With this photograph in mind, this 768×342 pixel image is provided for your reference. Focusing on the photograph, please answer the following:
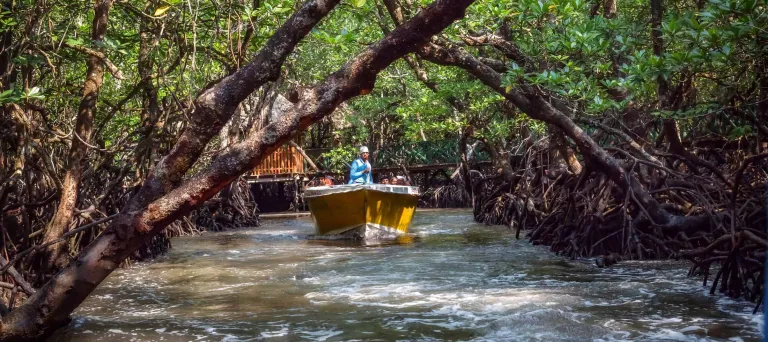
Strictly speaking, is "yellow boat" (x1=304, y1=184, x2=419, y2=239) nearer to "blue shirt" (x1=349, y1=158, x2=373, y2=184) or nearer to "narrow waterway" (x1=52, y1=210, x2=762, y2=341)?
"blue shirt" (x1=349, y1=158, x2=373, y2=184)

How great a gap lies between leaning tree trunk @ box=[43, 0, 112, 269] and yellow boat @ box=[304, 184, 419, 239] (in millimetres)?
7382

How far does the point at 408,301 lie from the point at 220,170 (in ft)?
9.11

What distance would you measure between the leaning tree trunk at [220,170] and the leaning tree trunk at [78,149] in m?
1.96

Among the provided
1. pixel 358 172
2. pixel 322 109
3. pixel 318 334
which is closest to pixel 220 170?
pixel 322 109

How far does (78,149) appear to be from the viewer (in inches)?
276

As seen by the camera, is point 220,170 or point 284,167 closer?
point 220,170

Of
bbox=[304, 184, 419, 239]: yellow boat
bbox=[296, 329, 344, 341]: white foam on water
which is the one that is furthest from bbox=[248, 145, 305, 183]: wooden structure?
bbox=[296, 329, 344, 341]: white foam on water

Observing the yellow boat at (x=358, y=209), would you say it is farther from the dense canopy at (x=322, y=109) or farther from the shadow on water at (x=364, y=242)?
the dense canopy at (x=322, y=109)

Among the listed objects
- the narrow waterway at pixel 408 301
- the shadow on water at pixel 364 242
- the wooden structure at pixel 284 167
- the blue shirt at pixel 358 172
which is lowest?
the narrow waterway at pixel 408 301

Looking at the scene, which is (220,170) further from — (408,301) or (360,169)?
(360,169)

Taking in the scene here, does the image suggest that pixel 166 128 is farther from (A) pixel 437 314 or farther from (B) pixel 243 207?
(B) pixel 243 207

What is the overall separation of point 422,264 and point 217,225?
10029mm

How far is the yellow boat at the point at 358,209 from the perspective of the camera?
1472cm

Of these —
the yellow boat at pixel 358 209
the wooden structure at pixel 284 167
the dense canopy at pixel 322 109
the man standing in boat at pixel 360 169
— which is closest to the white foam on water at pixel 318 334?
the dense canopy at pixel 322 109
